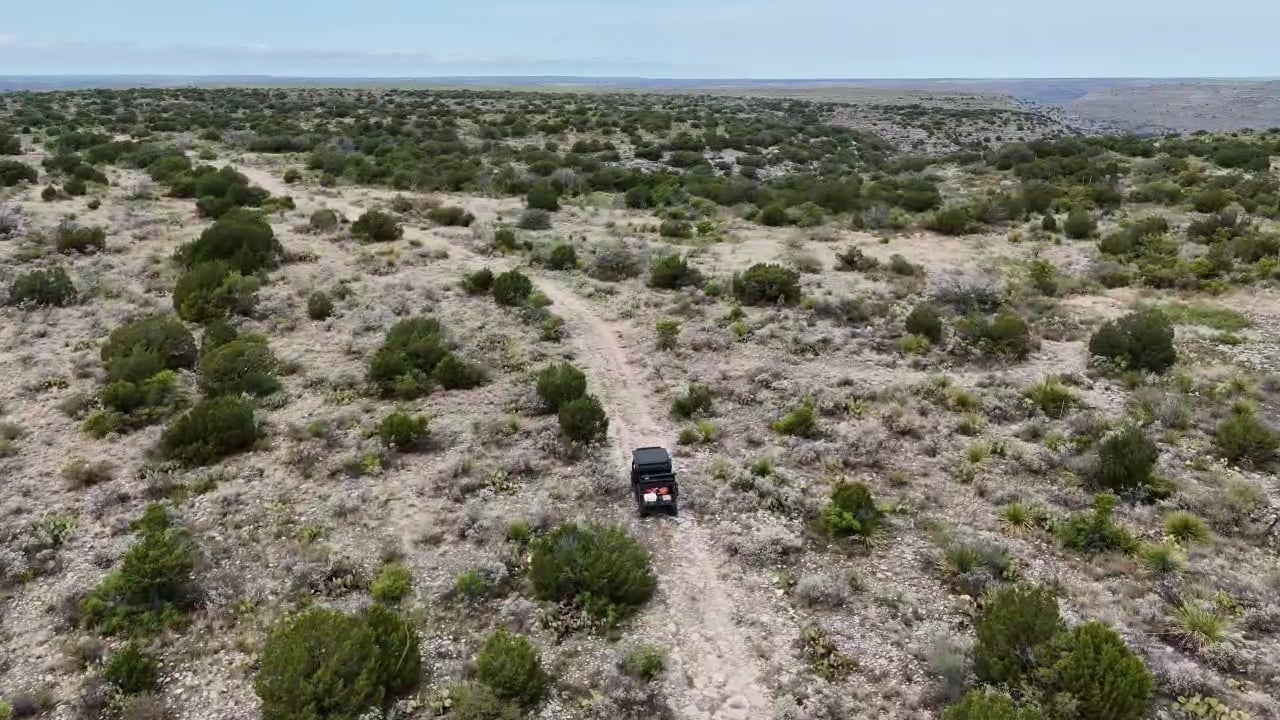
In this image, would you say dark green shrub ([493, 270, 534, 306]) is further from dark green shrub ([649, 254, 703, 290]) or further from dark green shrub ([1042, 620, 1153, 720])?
dark green shrub ([1042, 620, 1153, 720])

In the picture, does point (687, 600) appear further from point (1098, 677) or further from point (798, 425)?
point (798, 425)

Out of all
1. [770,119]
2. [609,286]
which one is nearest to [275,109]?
[770,119]

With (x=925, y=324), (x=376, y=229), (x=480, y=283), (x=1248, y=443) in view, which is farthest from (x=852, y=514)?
(x=376, y=229)

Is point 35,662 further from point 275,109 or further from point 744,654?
point 275,109

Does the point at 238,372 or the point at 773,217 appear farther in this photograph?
the point at 773,217

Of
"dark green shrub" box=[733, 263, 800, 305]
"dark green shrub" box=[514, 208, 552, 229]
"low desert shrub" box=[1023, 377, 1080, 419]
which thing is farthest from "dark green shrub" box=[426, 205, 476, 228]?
"low desert shrub" box=[1023, 377, 1080, 419]

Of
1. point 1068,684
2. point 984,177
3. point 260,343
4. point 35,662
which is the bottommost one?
point 35,662
